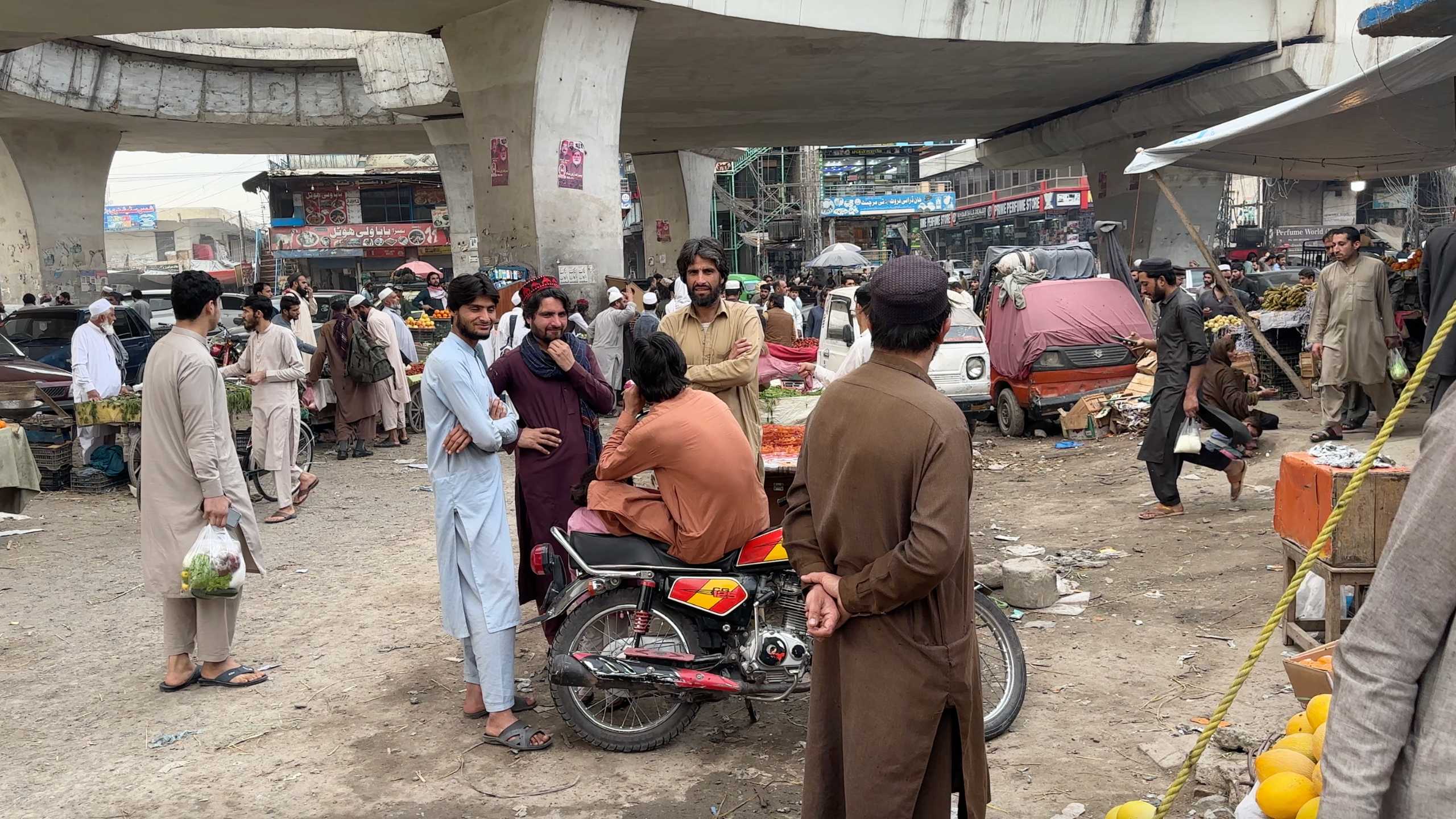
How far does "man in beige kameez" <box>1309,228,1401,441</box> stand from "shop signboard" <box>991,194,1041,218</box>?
50332mm

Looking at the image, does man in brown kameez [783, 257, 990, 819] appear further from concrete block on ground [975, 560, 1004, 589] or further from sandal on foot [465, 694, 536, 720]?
concrete block on ground [975, 560, 1004, 589]

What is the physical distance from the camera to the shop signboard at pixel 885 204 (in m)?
53.1

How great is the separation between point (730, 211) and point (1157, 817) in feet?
161

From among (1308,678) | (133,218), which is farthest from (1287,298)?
(133,218)

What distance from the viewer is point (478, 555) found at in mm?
4512

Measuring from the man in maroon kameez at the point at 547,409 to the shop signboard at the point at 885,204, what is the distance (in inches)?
1918

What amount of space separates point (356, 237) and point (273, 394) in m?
40.2

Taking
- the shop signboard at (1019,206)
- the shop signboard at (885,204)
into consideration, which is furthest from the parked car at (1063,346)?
the shop signboard at (1019,206)

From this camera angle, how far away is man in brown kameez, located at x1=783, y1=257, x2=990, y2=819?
2.43m

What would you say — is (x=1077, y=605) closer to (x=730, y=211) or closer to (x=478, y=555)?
(x=478, y=555)

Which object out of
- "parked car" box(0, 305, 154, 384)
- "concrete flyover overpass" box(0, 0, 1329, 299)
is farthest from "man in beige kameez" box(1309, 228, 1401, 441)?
"parked car" box(0, 305, 154, 384)

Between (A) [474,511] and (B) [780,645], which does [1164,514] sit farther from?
(A) [474,511]

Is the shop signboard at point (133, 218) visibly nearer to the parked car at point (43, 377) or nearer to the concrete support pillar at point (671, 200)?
the concrete support pillar at point (671, 200)

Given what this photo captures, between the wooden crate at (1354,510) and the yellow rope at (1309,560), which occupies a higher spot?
the yellow rope at (1309,560)
